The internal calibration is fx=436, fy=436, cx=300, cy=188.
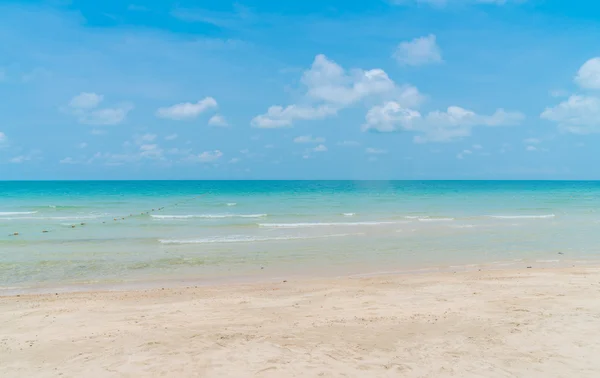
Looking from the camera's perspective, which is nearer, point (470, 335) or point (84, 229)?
point (470, 335)

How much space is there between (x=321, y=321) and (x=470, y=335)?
2.66 m

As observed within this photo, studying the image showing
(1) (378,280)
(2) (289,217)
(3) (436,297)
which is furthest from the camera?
(2) (289,217)

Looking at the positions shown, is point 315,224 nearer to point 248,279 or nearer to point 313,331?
point 248,279

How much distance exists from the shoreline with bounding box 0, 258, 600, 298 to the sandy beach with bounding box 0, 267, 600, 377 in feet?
3.14

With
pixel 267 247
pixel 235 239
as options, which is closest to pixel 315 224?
pixel 235 239

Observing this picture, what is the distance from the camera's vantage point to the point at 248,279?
42.7 feet

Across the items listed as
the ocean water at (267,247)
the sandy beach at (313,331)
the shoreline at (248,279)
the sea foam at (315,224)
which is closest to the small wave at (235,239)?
the ocean water at (267,247)

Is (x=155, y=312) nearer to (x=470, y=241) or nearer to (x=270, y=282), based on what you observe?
(x=270, y=282)

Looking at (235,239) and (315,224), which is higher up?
(315,224)

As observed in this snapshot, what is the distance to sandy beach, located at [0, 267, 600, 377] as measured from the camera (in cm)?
630

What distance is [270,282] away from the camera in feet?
40.7

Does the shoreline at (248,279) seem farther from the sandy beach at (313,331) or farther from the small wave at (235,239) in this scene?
the small wave at (235,239)

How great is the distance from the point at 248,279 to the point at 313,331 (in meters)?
5.52

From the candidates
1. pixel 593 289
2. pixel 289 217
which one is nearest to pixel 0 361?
pixel 593 289
